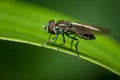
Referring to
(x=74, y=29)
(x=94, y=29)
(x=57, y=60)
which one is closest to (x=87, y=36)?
(x=94, y=29)

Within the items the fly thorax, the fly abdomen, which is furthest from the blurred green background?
the fly abdomen

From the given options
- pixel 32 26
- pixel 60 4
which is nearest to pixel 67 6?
pixel 60 4

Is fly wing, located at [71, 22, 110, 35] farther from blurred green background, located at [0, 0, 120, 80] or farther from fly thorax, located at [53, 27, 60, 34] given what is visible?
blurred green background, located at [0, 0, 120, 80]

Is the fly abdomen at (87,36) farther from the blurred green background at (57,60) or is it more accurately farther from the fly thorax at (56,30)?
the blurred green background at (57,60)

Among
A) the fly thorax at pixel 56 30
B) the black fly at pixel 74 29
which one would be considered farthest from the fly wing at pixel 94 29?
the fly thorax at pixel 56 30

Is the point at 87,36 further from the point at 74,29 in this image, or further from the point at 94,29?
the point at 74,29

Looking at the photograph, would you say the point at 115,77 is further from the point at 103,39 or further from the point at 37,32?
the point at 37,32
